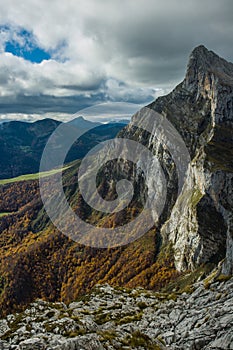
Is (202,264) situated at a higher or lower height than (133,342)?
lower

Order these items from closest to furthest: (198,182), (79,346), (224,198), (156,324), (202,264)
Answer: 1. (79,346)
2. (156,324)
3. (202,264)
4. (224,198)
5. (198,182)

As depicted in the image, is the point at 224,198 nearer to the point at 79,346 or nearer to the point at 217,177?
the point at 217,177

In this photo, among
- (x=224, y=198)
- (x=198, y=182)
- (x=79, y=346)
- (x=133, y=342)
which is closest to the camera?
(x=79, y=346)

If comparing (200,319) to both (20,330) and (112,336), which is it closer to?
(112,336)

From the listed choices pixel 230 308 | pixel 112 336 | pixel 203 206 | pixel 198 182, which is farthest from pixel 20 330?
pixel 198 182

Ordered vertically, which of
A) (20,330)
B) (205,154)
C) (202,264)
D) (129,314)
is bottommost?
(202,264)

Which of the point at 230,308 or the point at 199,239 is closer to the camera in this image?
the point at 230,308
